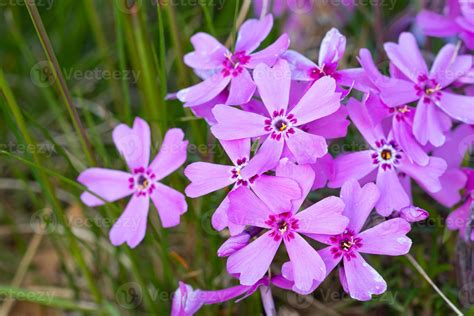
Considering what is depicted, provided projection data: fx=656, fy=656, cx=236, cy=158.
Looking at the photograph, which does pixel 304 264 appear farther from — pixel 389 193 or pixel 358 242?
pixel 389 193

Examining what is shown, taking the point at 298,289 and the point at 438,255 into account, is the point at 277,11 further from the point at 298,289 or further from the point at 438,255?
the point at 298,289

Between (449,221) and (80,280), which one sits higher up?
(80,280)

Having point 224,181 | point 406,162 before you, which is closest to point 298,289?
point 224,181

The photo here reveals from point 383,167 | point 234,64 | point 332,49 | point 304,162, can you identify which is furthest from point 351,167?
point 234,64

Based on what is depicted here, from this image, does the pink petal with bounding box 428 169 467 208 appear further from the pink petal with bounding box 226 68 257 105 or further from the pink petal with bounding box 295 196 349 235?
the pink petal with bounding box 226 68 257 105

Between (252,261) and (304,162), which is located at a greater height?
(304,162)

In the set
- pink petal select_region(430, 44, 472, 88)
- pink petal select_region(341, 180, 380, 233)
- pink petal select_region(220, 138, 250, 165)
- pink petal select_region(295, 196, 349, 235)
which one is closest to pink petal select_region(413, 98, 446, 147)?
pink petal select_region(430, 44, 472, 88)
